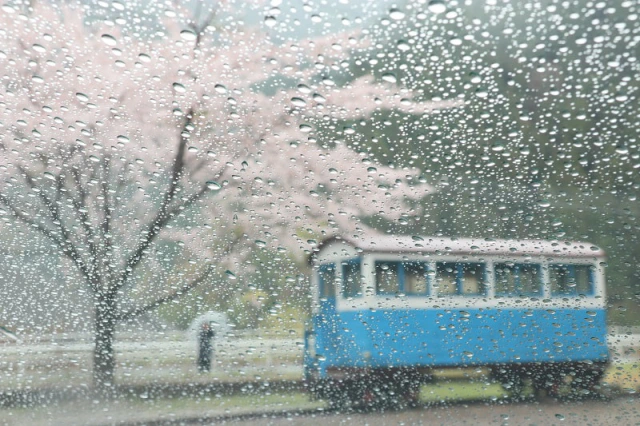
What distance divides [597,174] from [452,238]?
45 cm

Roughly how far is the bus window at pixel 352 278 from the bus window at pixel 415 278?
14 cm

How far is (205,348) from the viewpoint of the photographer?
81.0 inches

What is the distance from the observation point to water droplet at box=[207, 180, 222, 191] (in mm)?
2025

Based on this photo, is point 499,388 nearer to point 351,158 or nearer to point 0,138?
point 351,158

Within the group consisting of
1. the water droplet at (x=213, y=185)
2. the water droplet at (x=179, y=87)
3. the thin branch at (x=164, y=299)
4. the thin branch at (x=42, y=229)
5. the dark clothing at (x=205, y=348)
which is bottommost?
the dark clothing at (x=205, y=348)

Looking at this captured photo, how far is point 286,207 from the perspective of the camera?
1.98m

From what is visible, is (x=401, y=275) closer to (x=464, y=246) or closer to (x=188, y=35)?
(x=464, y=246)

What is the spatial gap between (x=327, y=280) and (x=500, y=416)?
66 cm

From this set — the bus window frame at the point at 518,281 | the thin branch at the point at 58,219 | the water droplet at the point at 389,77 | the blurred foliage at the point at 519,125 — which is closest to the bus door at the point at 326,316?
the blurred foliage at the point at 519,125

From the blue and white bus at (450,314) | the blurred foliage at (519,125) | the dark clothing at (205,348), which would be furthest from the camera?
the dark clothing at (205,348)

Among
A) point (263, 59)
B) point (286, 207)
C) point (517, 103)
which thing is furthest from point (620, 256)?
point (263, 59)

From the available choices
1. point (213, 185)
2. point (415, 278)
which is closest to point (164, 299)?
point (213, 185)

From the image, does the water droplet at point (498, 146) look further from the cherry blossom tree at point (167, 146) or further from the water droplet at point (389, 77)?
the water droplet at point (389, 77)

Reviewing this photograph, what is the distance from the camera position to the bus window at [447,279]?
6.23 feet
